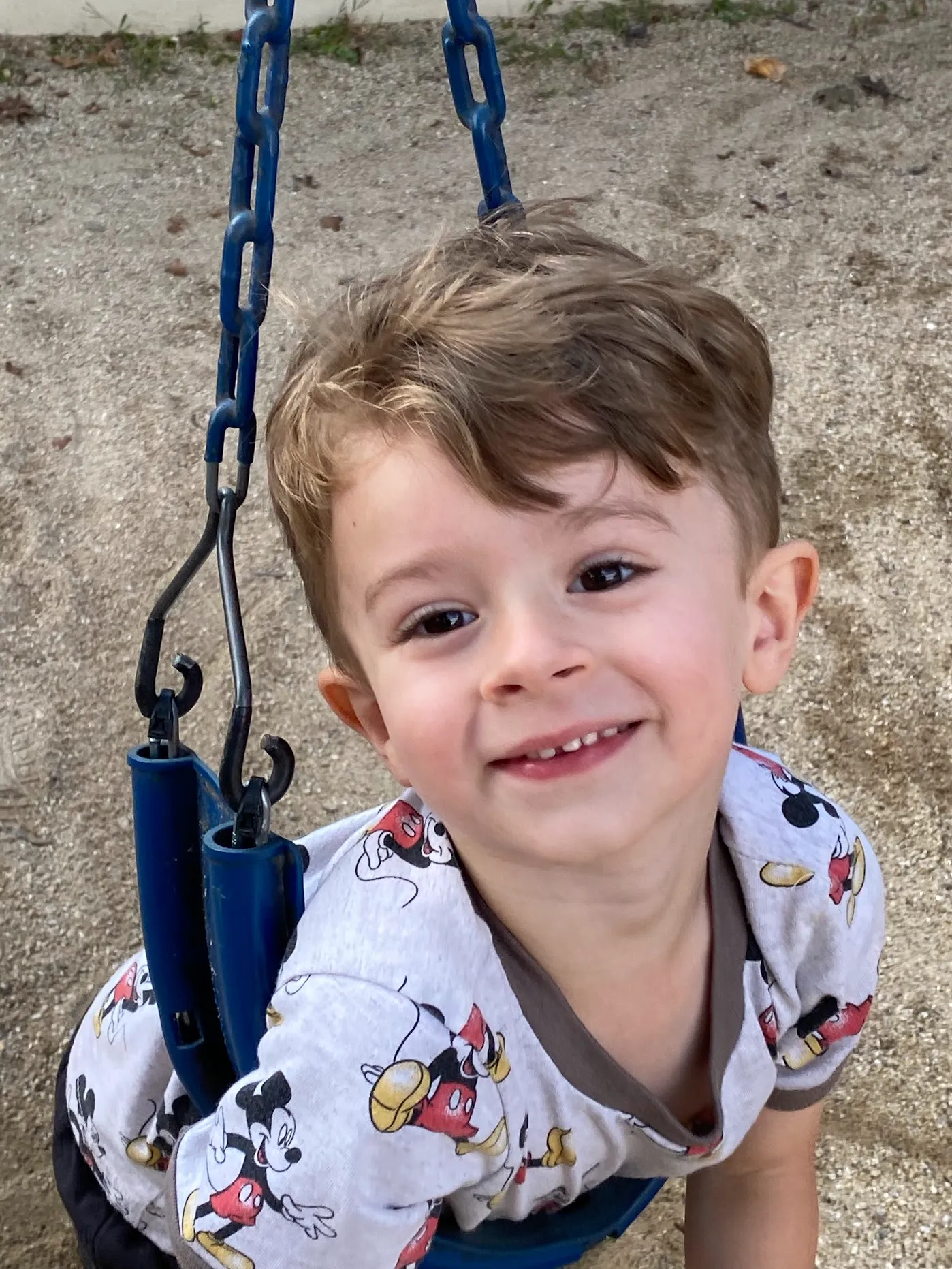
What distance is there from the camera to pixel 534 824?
0.90 m

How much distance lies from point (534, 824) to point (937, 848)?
1.29 m

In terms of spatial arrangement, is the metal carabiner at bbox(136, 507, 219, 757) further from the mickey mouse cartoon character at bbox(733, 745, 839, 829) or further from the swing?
the mickey mouse cartoon character at bbox(733, 745, 839, 829)

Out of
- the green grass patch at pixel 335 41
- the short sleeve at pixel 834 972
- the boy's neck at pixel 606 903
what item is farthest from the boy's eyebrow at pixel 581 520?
the green grass patch at pixel 335 41

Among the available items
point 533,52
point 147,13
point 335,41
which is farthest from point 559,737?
point 147,13

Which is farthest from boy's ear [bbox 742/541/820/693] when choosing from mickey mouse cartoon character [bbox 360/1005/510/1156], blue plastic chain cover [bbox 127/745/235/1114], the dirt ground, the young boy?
the dirt ground

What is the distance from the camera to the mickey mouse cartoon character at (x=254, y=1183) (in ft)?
3.08

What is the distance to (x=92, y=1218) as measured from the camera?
131 centimetres

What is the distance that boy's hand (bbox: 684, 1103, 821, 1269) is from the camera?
134 cm

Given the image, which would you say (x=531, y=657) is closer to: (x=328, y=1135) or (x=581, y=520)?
(x=581, y=520)

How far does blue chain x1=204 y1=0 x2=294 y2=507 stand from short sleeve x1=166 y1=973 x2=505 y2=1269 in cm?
43

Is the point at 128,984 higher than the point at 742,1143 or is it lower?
higher

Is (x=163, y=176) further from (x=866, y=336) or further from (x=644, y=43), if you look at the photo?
(x=866, y=336)

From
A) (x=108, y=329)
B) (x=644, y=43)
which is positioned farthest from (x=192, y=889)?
(x=644, y=43)

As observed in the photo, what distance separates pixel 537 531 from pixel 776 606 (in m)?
0.29
